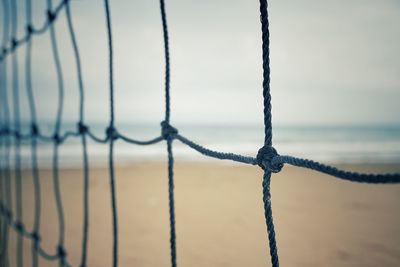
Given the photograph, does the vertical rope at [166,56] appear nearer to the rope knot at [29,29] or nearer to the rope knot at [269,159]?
the rope knot at [269,159]

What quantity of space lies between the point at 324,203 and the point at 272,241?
2.93 metres

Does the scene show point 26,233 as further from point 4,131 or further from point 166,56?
point 166,56

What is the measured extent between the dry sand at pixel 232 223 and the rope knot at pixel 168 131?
142 centimetres

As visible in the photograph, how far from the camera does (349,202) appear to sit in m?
3.34

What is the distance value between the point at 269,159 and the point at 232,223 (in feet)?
7.33

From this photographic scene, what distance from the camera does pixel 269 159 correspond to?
0.60 metres

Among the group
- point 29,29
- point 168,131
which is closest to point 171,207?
point 168,131

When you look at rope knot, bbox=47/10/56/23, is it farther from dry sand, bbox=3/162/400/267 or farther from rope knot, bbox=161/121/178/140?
dry sand, bbox=3/162/400/267

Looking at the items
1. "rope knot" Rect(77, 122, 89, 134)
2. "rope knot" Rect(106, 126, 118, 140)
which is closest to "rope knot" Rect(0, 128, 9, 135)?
"rope knot" Rect(77, 122, 89, 134)

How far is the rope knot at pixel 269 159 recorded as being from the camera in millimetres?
597

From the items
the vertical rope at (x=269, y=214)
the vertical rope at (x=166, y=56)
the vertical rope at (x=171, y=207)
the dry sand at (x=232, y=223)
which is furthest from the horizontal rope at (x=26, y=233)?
the vertical rope at (x=269, y=214)

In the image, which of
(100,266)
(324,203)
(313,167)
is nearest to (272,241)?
(313,167)

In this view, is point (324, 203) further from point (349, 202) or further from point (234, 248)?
point (234, 248)

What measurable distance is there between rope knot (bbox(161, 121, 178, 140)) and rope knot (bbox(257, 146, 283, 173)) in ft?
1.08
